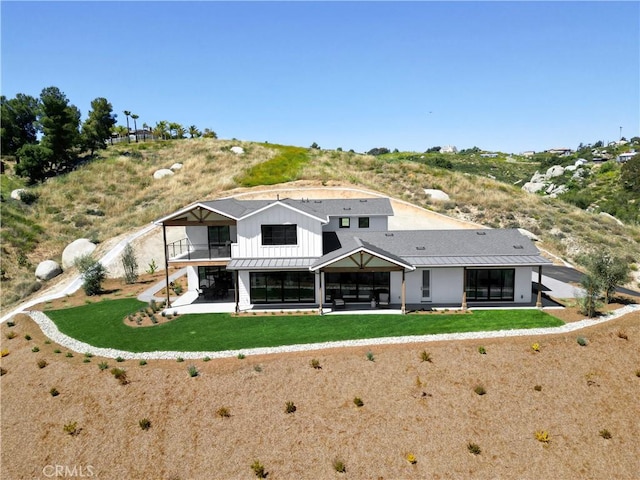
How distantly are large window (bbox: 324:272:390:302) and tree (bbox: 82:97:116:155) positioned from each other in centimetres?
6426

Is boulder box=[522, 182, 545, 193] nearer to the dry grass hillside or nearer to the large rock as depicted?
the dry grass hillside

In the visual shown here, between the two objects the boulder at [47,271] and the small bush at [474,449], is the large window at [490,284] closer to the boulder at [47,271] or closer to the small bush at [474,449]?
the small bush at [474,449]

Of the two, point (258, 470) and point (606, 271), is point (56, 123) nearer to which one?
point (258, 470)

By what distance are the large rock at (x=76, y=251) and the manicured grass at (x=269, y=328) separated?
16.6 meters

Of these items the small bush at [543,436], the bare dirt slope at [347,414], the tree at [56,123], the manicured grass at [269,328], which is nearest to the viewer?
the bare dirt slope at [347,414]

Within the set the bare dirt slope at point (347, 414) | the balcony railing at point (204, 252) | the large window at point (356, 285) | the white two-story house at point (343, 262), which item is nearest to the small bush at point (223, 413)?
the bare dirt slope at point (347, 414)

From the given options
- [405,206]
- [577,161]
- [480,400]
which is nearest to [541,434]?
[480,400]

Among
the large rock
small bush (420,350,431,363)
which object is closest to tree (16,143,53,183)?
the large rock

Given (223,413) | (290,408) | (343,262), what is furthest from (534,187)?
(223,413)

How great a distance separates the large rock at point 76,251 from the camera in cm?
3809

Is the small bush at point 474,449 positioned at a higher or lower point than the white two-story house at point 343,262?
lower

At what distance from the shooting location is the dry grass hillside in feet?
136

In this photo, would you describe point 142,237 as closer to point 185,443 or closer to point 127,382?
point 127,382

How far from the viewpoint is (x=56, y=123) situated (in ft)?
196
